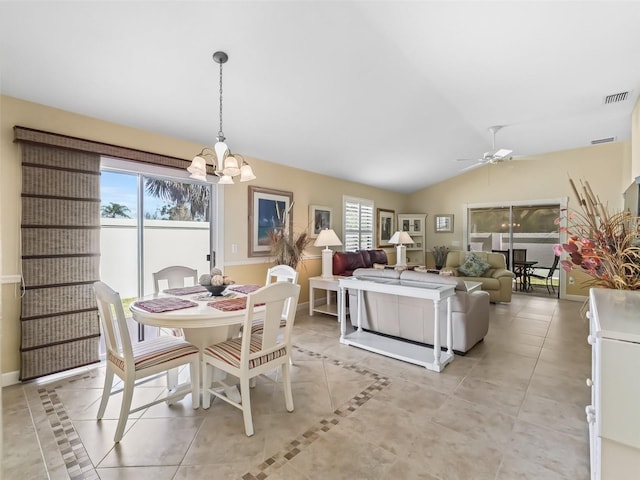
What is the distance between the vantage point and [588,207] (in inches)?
70.5

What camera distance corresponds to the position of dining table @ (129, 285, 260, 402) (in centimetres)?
222

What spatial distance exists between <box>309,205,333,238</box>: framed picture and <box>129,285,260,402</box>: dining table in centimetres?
275

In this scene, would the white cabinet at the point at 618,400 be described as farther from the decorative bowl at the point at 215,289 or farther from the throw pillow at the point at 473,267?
the throw pillow at the point at 473,267

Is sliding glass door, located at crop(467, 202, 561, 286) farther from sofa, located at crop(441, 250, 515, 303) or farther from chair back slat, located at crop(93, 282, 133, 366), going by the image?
chair back slat, located at crop(93, 282, 133, 366)

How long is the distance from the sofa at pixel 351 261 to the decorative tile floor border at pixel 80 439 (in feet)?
8.72

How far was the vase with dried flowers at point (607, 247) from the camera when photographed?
1.75 m

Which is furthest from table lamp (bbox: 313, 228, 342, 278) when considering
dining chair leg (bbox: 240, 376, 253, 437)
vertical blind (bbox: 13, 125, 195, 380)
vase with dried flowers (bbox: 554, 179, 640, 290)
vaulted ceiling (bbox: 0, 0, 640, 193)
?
vase with dried flowers (bbox: 554, 179, 640, 290)

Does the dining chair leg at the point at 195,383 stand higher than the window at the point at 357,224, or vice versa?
the window at the point at 357,224

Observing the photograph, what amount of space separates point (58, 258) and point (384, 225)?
626 centimetres

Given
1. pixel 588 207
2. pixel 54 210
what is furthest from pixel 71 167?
pixel 588 207

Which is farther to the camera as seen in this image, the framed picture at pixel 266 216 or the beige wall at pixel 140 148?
the framed picture at pixel 266 216

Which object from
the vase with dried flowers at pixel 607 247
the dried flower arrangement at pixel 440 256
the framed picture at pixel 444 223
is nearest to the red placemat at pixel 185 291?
the vase with dried flowers at pixel 607 247

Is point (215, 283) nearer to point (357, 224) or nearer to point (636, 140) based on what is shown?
point (357, 224)

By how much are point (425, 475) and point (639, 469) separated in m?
1.03
